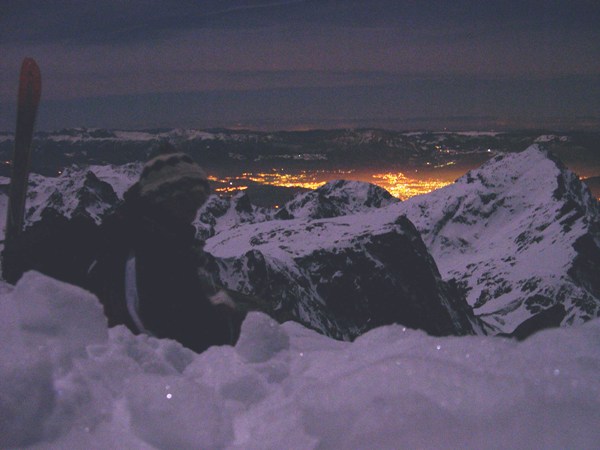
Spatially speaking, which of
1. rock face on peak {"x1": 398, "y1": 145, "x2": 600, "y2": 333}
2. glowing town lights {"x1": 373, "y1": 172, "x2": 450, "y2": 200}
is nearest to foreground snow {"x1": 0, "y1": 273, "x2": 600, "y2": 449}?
glowing town lights {"x1": 373, "y1": 172, "x2": 450, "y2": 200}

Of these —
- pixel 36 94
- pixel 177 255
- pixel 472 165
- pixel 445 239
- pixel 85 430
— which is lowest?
pixel 445 239

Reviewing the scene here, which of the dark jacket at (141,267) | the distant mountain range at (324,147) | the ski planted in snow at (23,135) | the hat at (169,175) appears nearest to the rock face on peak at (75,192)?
the distant mountain range at (324,147)

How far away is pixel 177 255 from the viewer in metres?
3.21

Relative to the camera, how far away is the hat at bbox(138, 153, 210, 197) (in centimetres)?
327

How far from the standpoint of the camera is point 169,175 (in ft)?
10.8

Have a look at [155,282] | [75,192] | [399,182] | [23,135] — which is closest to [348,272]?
[399,182]

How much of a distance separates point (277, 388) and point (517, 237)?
123m

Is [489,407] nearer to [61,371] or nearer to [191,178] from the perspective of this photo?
[61,371]

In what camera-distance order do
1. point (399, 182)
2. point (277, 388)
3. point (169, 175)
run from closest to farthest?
1. point (277, 388)
2. point (169, 175)
3. point (399, 182)

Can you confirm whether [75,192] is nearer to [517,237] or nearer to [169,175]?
[517,237]

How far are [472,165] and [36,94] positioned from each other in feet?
150

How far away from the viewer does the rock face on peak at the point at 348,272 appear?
54.6 m

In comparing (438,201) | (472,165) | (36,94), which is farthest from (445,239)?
(36,94)

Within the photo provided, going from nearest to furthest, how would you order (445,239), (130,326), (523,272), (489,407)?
(489,407) < (130,326) < (523,272) < (445,239)
